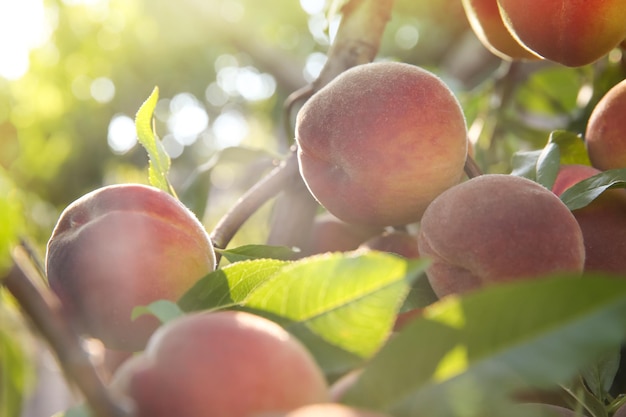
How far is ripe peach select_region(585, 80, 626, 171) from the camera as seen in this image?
603 mm

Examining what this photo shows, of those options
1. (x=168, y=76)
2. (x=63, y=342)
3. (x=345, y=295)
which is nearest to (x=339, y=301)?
(x=345, y=295)

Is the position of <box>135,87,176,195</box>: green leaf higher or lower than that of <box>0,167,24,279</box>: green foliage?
lower

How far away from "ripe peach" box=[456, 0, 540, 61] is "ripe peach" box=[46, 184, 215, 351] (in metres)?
0.31

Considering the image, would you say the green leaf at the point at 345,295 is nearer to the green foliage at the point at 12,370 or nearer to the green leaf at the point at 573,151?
the green foliage at the point at 12,370

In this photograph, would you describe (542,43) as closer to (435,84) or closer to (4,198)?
(435,84)

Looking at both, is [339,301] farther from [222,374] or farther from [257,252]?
[257,252]

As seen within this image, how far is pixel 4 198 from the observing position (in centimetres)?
28

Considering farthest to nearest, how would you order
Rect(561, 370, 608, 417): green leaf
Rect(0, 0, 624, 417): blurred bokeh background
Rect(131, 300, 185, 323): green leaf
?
Rect(0, 0, 624, 417): blurred bokeh background < Rect(561, 370, 608, 417): green leaf < Rect(131, 300, 185, 323): green leaf

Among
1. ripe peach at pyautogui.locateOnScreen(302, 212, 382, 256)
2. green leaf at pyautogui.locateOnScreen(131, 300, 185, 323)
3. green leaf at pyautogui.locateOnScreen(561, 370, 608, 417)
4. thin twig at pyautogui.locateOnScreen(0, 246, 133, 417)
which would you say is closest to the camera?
thin twig at pyautogui.locateOnScreen(0, 246, 133, 417)

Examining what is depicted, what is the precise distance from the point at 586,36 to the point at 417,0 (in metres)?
1.27

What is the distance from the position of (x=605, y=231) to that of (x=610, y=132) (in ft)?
0.45


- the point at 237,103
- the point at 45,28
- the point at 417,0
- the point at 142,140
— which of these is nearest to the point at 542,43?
the point at 142,140

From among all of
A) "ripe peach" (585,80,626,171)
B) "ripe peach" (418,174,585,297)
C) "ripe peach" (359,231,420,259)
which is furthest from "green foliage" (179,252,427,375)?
"ripe peach" (585,80,626,171)

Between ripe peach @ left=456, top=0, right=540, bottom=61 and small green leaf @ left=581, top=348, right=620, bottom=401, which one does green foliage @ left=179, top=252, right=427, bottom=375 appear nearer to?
small green leaf @ left=581, top=348, right=620, bottom=401
